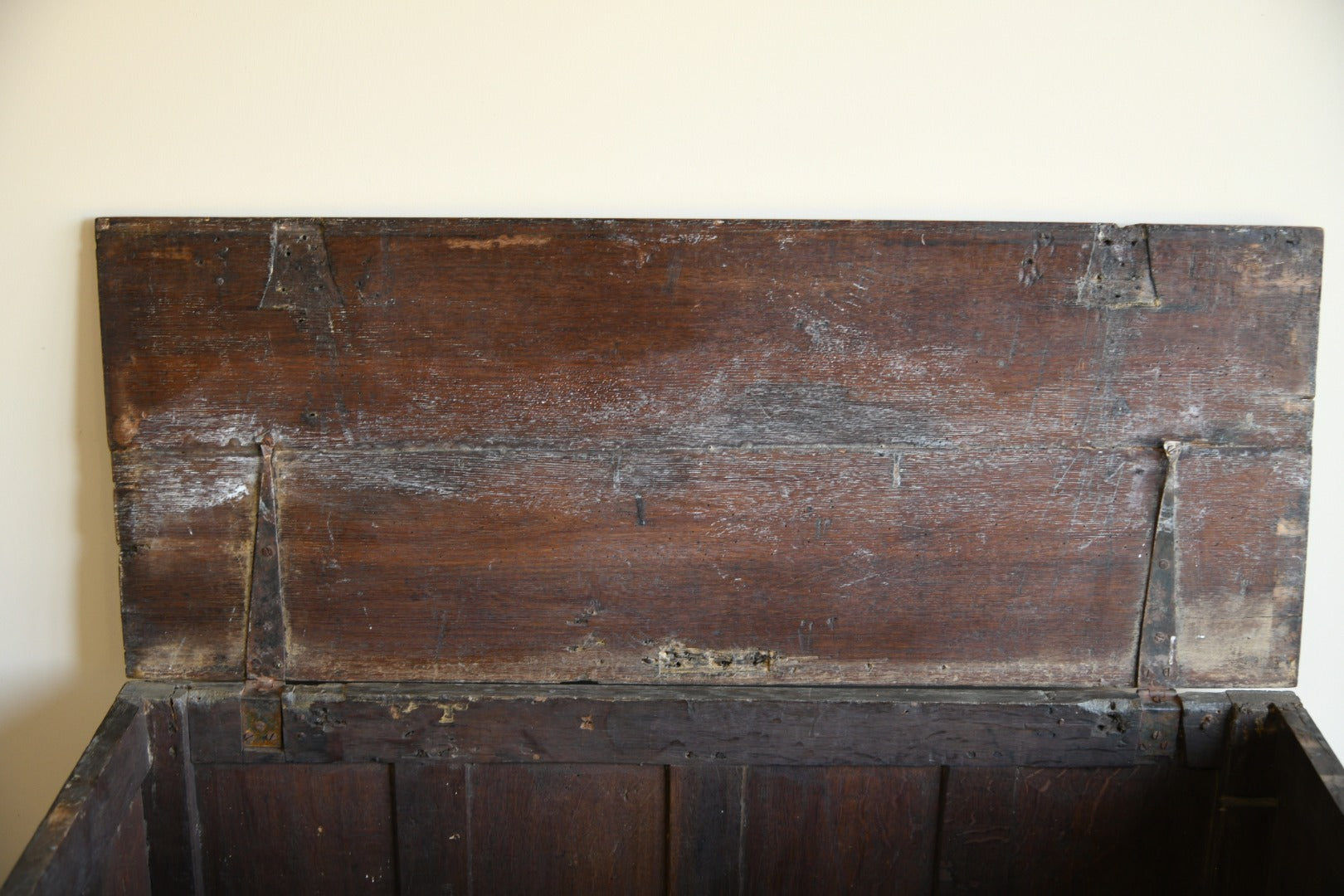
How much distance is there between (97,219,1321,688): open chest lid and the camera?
1054 millimetres

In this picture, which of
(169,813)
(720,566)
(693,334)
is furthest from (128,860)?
(693,334)

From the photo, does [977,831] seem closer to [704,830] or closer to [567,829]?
[704,830]

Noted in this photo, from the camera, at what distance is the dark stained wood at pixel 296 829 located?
3.73 ft

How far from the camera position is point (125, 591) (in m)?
1.11

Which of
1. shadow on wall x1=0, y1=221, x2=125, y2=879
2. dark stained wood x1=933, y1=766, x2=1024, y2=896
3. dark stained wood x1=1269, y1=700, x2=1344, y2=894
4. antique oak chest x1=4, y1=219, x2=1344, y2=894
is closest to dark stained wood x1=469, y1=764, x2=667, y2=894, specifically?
antique oak chest x1=4, y1=219, x2=1344, y2=894

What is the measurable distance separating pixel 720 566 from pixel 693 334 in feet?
0.98

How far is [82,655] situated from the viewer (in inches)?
46.4

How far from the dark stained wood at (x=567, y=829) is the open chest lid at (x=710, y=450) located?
5.6 inches

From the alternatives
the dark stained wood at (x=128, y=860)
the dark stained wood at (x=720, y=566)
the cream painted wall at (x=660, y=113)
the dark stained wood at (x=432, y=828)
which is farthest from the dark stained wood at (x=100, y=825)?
the cream painted wall at (x=660, y=113)

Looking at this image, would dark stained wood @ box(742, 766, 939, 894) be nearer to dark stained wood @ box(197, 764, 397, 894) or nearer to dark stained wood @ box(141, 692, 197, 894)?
dark stained wood @ box(197, 764, 397, 894)

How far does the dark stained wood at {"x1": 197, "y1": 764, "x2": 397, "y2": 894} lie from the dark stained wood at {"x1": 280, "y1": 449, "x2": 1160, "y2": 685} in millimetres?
148

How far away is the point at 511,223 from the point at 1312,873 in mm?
1219

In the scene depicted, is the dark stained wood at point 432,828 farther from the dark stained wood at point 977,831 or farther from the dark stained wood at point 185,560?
the dark stained wood at point 977,831

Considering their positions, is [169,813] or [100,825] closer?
[100,825]
